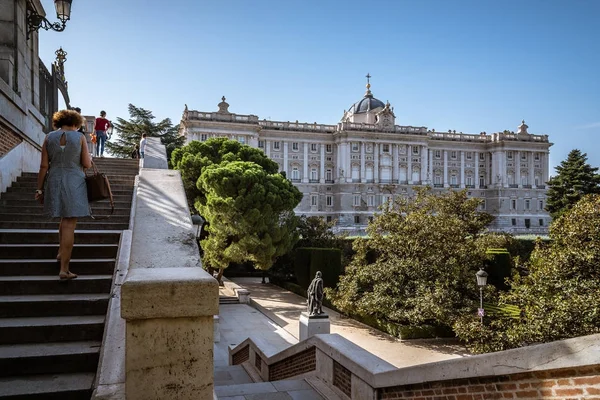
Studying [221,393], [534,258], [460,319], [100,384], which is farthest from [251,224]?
[100,384]

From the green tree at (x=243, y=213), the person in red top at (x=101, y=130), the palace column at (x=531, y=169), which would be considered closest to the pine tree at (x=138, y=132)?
the green tree at (x=243, y=213)

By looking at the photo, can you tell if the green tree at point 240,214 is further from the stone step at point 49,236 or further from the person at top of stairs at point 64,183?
the person at top of stairs at point 64,183

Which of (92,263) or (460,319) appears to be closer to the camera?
(92,263)

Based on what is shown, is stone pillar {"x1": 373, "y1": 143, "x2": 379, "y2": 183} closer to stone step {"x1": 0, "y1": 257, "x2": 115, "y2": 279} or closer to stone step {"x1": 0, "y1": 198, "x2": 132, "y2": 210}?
stone step {"x1": 0, "y1": 198, "x2": 132, "y2": 210}

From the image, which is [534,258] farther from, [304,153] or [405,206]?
[304,153]

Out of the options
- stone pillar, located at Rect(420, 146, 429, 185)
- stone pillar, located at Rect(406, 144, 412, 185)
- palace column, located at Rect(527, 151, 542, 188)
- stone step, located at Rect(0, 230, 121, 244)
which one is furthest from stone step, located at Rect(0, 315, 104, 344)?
palace column, located at Rect(527, 151, 542, 188)

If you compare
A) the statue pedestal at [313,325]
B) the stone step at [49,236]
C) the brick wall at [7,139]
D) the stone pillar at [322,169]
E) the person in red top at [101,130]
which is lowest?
the statue pedestal at [313,325]

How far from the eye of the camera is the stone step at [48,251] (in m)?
4.53

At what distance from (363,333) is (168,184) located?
11.6 metres

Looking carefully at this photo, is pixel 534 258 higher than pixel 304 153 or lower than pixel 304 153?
lower

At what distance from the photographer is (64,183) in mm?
3986

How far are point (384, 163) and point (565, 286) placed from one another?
62056 millimetres

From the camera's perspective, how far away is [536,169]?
3009 inches

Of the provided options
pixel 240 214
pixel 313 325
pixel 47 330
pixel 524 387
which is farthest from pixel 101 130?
pixel 524 387
